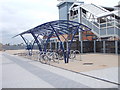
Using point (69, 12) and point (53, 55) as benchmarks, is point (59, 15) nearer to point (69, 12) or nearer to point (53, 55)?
point (69, 12)

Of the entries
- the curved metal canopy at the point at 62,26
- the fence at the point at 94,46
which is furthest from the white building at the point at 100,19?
the curved metal canopy at the point at 62,26

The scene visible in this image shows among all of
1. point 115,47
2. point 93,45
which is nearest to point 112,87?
point 115,47

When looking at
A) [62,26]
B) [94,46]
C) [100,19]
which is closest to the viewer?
[62,26]

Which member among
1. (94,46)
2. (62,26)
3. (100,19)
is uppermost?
(100,19)

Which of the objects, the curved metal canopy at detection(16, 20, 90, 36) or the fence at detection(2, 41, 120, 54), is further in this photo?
the fence at detection(2, 41, 120, 54)

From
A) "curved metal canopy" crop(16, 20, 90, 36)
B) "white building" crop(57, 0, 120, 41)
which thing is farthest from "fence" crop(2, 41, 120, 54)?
"curved metal canopy" crop(16, 20, 90, 36)

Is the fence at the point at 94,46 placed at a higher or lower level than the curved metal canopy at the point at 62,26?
lower

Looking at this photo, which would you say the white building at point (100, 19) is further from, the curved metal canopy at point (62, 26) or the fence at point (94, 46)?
the curved metal canopy at point (62, 26)

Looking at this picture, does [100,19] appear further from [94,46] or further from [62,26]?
[62,26]

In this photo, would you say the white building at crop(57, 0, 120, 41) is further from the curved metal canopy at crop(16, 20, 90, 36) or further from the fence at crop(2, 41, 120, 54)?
the curved metal canopy at crop(16, 20, 90, 36)

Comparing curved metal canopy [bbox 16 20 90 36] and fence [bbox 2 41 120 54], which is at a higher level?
curved metal canopy [bbox 16 20 90 36]

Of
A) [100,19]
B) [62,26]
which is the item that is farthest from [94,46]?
[62,26]

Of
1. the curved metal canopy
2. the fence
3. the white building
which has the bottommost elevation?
the fence

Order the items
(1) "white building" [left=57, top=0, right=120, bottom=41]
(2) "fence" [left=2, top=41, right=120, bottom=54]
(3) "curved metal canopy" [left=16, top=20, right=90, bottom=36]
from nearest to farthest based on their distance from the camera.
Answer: (3) "curved metal canopy" [left=16, top=20, right=90, bottom=36] < (1) "white building" [left=57, top=0, right=120, bottom=41] < (2) "fence" [left=2, top=41, right=120, bottom=54]
